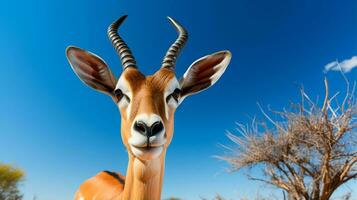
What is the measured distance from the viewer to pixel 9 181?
1244 inches

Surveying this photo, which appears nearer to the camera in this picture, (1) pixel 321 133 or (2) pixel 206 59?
(2) pixel 206 59

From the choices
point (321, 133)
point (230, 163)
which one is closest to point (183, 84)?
point (321, 133)

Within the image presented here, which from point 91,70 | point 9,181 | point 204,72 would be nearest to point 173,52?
point 204,72

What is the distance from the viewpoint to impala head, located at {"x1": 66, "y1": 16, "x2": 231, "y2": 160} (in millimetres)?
2730

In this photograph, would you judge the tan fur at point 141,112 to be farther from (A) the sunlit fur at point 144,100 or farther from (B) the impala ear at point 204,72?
(B) the impala ear at point 204,72

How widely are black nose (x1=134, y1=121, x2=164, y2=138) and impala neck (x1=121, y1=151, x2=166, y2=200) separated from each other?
39cm

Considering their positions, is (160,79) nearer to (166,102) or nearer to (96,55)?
(166,102)

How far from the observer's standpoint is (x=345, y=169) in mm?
9461

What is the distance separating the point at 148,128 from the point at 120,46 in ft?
5.96

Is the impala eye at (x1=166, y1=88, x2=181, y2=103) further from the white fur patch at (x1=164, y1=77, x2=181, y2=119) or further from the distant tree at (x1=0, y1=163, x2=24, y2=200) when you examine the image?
the distant tree at (x1=0, y1=163, x2=24, y2=200)

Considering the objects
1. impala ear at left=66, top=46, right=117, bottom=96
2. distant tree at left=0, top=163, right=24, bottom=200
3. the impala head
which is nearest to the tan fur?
the impala head

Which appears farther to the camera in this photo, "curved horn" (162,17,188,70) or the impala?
"curved horn" (162,17,188,70)

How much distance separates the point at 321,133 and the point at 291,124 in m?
1.09

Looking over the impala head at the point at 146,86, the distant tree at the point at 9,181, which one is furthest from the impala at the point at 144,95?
the distant tree at the point at 9,181
